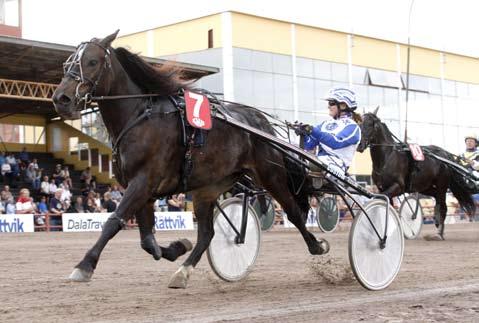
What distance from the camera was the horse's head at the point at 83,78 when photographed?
5609 millimetres

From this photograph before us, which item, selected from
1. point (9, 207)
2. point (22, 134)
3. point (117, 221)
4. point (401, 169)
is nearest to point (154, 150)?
point (117, 221)

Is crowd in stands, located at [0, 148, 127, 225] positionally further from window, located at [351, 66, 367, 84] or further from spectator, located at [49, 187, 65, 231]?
window, located at [351, 66, 367, 84]

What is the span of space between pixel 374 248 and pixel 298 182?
3.49 ft

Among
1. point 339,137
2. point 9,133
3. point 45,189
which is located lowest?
point 45,189

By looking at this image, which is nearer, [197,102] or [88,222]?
[197,102]

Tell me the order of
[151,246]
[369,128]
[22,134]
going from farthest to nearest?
[22,134] < [369,128] < [151,246]

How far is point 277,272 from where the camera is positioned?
8.20m

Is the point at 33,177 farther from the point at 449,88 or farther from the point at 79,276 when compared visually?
the point at 449,88

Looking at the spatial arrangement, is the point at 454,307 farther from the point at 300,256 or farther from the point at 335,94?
the point at 300,256

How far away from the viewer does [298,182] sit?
289 inches

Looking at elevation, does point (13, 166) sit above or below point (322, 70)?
below

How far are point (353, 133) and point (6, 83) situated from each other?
18935 mm

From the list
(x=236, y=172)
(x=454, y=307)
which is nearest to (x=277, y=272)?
(x=236, y=172)

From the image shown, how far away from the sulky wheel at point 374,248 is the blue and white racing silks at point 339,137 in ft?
1.88
